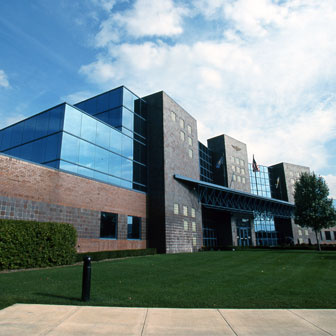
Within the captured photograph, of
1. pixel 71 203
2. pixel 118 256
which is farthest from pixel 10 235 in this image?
pixel 118 256

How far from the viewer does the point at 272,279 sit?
34.6 feet

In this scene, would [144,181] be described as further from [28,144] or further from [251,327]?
[251,327]

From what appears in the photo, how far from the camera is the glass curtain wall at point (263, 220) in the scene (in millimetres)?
57625

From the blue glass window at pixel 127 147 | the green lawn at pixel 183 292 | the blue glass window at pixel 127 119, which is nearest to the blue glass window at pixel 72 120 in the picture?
the blue glass window at pixel 127 147

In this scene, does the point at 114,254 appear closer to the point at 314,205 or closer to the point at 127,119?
Answer: the point at 127,119

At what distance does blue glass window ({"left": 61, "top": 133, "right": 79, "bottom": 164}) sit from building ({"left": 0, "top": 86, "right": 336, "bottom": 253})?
3.2 inches

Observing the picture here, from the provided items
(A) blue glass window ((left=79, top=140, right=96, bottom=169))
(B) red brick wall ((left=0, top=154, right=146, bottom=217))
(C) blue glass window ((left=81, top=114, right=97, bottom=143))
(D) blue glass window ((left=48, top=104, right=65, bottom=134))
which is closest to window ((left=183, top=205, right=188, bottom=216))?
(B) red brick wall ((left=0, top=154, right=146, bottom=217))

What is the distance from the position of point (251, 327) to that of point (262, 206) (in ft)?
159

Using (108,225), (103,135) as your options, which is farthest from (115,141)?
(108,225)

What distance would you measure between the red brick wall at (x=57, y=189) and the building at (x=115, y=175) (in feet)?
0.19

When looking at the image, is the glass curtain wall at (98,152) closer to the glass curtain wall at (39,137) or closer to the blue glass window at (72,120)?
the blue glass window at (72,120)

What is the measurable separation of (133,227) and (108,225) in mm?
4024

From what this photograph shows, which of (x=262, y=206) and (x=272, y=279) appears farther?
(x=262, y=206)

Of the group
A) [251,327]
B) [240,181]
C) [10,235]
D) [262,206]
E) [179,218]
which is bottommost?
[251,327]
